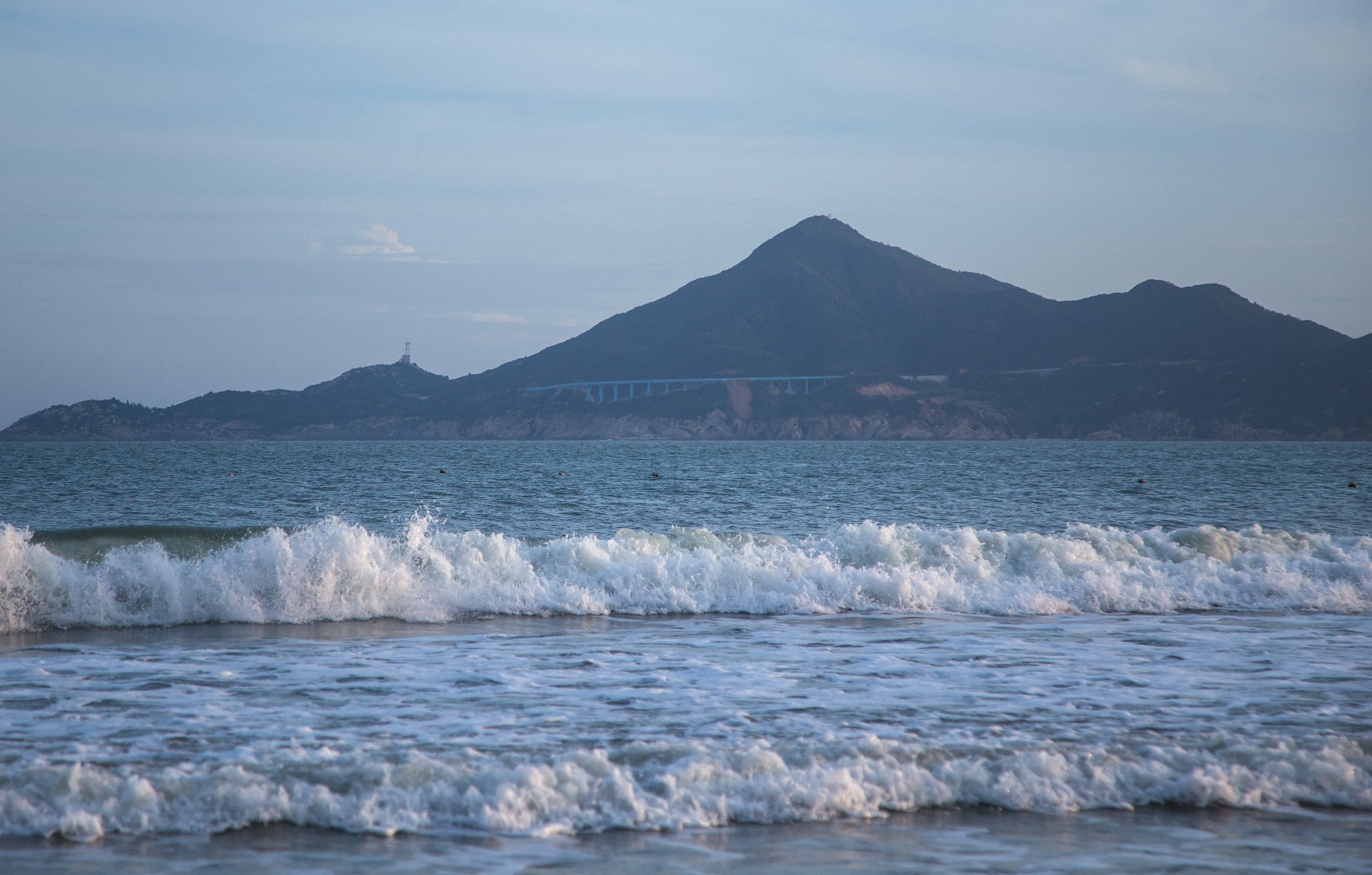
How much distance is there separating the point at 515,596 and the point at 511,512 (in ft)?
64.4

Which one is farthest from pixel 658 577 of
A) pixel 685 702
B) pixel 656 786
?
pixel 656 786

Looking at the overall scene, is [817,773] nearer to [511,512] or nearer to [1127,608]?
[1127,608]

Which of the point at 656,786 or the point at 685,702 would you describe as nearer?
the point at 656,786

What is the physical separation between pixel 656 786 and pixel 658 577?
1024 centimetres

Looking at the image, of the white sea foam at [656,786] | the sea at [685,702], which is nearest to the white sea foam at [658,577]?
the sea at [685,702]

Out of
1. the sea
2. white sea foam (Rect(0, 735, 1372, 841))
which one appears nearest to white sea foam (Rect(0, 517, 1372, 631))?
the sea

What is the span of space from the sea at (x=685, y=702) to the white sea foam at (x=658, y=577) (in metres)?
0.07

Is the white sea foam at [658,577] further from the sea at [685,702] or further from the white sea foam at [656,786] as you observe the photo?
the white sea foam at [656,786]

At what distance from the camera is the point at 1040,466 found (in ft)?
252

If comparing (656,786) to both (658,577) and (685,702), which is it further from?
(658,577)

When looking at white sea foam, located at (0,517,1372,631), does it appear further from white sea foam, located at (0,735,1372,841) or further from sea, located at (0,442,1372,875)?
white sea foam, located at (0,735,1372,841)

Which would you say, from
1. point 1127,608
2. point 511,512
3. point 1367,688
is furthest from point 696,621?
point 511,512

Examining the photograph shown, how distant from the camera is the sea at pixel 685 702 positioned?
680cm

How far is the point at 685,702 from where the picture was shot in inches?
390
